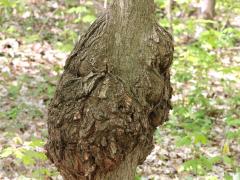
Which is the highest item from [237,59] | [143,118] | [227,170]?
[143,118]

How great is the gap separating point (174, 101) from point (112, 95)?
5.17 m

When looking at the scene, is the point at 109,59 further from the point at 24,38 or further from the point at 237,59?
the point at 237,59

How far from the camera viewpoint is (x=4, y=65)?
25.4 ft

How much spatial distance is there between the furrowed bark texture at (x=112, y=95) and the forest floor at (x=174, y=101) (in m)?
1.89

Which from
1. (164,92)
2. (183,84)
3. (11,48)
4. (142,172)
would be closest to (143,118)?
(164,92)

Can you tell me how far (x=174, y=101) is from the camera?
24.1 ft

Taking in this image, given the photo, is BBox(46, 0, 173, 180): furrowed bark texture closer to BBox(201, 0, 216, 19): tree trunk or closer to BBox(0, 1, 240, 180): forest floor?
BBox(0, 1, 240, 180): forest floor

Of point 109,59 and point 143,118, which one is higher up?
point 109,59

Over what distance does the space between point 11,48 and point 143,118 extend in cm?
644

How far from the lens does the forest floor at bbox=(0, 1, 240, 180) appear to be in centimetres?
518

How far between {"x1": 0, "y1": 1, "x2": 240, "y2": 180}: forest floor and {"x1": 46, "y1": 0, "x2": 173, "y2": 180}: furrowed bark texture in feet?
6.19

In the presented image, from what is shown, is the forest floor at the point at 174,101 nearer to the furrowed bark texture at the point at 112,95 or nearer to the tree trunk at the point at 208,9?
the tree trunk at the point at 208,9

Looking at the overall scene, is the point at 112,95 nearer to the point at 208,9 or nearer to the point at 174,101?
the point at 174,101

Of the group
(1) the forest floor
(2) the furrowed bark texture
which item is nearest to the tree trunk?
(1) the forest floor
